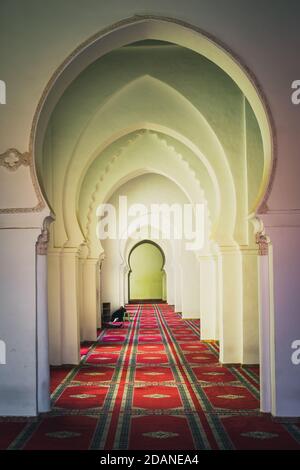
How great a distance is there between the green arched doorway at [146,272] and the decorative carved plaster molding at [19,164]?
26151 mm

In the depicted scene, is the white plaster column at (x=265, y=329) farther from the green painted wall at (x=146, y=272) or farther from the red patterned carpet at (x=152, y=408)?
the green painted wall at (x=146, y=272)

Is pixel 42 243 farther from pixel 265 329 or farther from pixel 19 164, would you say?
pixel 265 329

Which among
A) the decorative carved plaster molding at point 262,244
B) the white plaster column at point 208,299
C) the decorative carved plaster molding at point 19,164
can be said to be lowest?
the white plaster column at point 208,299

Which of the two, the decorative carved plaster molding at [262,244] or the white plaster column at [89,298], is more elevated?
the decorative carved plaster molding at [262,244]

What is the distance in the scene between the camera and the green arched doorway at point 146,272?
31844 mm

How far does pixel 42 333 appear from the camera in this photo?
5.71m

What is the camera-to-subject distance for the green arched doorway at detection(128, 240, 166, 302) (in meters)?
31.8

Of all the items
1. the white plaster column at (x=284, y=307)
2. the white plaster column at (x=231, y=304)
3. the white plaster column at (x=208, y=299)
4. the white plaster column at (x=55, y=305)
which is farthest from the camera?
the white plaster column at (x=208, y=299)

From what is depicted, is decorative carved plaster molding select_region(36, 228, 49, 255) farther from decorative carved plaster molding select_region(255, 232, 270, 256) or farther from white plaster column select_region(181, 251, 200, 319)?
white plaster column select_region(181, 251, 200, 319)

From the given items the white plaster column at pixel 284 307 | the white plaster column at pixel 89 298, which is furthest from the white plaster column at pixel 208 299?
the white plaster column at pixel 284 307

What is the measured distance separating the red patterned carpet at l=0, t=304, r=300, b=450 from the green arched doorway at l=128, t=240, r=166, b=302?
Result: 20.7 meters

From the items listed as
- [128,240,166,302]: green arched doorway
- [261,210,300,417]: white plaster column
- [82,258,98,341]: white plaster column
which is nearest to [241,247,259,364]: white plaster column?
[261,210,300,417]: white plaster column

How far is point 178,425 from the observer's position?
5.51 meters
